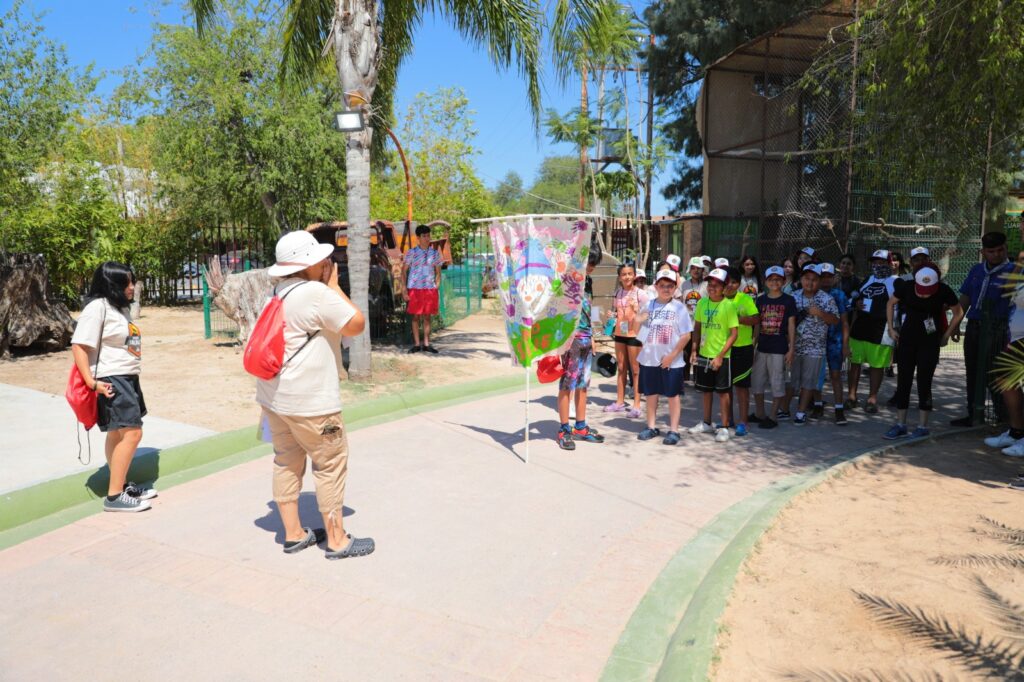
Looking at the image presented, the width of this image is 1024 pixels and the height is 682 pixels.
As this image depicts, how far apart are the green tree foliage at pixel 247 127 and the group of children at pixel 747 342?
1164 centimetres

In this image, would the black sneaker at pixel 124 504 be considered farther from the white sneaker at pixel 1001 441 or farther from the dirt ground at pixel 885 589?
the white sneaker at pixel 1001 441

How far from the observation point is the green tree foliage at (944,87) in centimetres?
666

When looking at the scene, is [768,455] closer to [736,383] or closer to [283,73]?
[736,383]

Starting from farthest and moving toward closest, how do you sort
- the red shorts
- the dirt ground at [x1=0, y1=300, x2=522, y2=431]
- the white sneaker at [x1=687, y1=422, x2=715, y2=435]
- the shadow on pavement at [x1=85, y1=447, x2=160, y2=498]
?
the red shorts < the dirt ground at [x1=0, y1=300, x2=522, y2=431] < the white sneaker at [x1=687, y1=422, x2=715, y2=435] < the shadow on pavement at [x1=85, y1=447, x2=160, y2=498]

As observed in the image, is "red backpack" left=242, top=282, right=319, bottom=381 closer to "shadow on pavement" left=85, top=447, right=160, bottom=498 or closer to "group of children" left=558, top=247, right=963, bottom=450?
"shadow on pavement" left=85, top=447, right=160, bottom=498

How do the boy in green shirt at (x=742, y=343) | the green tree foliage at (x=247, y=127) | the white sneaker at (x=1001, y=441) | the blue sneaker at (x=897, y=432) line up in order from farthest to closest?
the green tree foliage at (x=247, y=127) < the blue sneaker at (x=897, y=432) < the boy in green shirt at (x=742, y=343) < the white sneaker at (x=1001, y=441)

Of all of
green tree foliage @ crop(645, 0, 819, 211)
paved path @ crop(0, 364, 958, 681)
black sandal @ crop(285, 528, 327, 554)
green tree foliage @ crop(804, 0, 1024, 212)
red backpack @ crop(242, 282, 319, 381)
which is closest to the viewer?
paved path @ crop(0, 364, 958, 681)

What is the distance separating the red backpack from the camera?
14.0ft

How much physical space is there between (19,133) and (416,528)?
31.5 ft

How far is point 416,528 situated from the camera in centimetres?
506

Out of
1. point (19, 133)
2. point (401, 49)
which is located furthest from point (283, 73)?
point (19, 133)

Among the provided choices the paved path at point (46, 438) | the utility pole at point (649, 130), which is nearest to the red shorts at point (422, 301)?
the paved path at point (46, 438)

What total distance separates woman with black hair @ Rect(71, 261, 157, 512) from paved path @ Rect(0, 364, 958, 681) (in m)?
0.32

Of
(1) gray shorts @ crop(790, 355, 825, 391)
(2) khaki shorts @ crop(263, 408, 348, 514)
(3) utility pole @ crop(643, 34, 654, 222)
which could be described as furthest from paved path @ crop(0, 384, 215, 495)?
(3) utility pole @ crop(643, 34, 654, 222)
